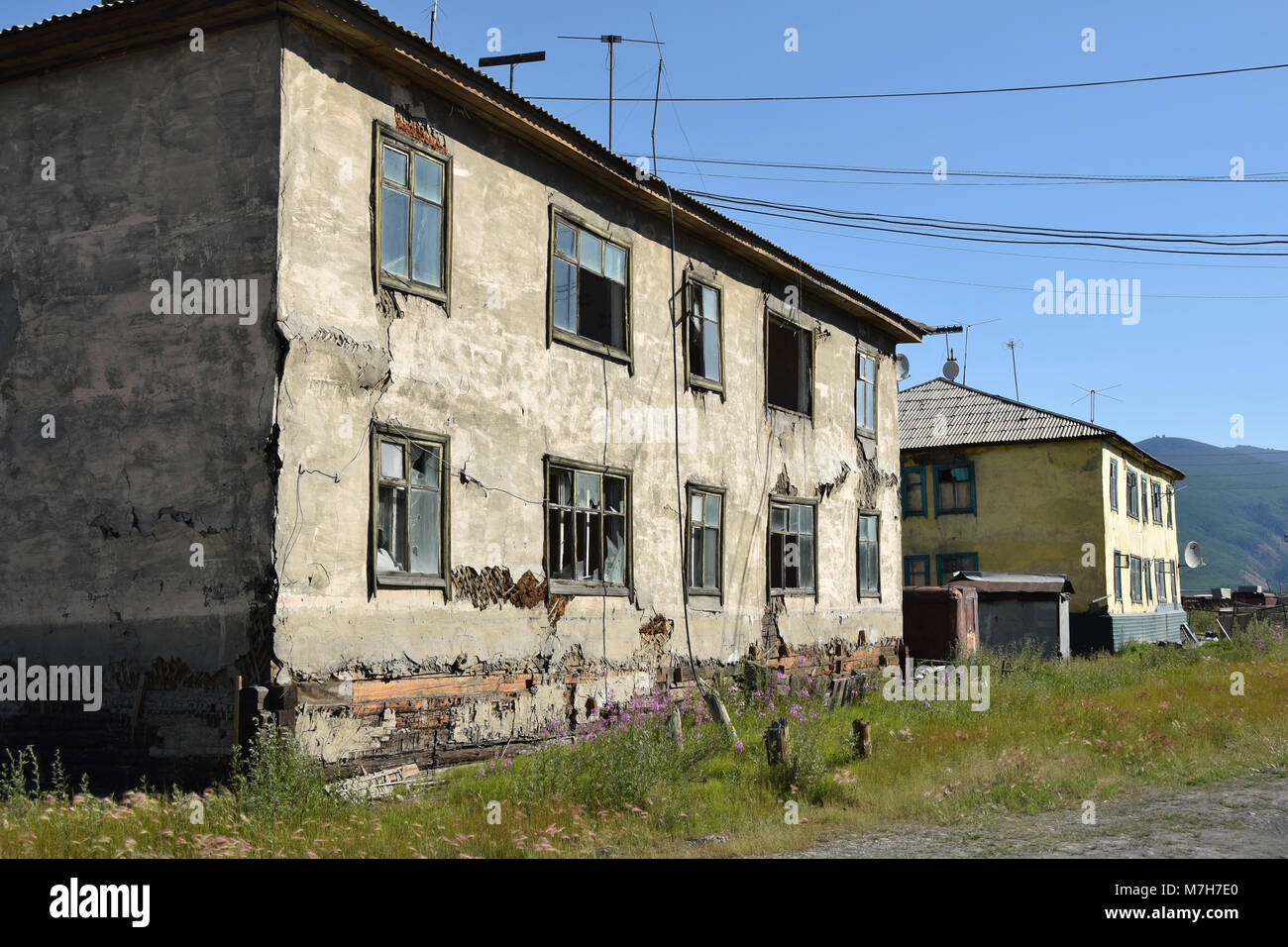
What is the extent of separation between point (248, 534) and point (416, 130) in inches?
162

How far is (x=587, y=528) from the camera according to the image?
12.8 m

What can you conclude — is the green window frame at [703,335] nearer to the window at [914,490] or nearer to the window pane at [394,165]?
the window pane at [394,165]

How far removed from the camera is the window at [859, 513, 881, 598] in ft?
62.8

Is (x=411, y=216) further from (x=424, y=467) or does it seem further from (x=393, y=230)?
(x=424, y=467)

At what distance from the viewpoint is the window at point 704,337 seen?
1504cm

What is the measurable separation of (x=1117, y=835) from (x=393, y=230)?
7693 mm

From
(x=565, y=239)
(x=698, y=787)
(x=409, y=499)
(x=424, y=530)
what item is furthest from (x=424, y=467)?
(x=698, y=787)

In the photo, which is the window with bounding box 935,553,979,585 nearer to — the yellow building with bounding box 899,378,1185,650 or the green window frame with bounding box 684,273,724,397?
the yellow building with bounding box 899,378,1185,650

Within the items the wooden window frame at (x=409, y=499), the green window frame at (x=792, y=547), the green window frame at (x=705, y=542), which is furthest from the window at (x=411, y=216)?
the green window frame at (x=792, y=547)

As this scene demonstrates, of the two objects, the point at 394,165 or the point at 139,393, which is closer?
the point at 139,393

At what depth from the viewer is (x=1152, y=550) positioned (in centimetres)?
3625

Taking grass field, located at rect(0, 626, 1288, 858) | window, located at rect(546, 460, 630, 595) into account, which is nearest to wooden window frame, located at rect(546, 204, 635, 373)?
Result: window, located at rect(546, 460, 630, 595)
